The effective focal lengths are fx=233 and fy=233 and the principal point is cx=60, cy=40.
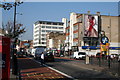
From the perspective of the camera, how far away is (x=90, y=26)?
81.4 meters

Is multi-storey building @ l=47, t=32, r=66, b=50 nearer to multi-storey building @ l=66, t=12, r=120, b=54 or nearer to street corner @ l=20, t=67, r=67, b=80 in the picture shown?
multi-storey building @ l=66, t=12, r=120, b=54

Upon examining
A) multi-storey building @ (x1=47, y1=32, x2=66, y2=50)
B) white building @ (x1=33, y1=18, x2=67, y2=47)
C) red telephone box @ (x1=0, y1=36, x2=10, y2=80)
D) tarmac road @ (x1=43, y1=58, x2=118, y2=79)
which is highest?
white building @ (x1=33, y1=18, x2=67, y2=47)

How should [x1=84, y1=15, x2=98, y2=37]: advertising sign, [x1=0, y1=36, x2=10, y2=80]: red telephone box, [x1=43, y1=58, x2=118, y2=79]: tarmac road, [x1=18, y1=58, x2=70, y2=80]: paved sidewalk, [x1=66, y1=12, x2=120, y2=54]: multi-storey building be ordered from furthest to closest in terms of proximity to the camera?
[x1=66, y1=12, x2=120, y2=54]: multi-storey building, [x1=84, y1=15, x2=98, y2=37]: advertising sign, [x1=43, y1=58, x2=118, y2=79]: tarmac road, [x1=18, y1=58, x2=70, y2=80]: paved sidewalk, [x1=0, y1=36, x2=10, y2=80]: red telephone box

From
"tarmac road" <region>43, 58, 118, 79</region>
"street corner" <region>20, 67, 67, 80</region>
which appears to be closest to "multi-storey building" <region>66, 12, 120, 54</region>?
"tarmac road" <region>43, 58, 118, 79</region>

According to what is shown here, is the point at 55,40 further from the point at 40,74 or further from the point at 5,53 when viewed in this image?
the point at 5,53

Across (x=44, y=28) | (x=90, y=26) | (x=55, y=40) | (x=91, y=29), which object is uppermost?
(x=44, y=28)

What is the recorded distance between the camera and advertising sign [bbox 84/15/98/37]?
8100cm

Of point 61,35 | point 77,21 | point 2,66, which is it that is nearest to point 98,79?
point 2,66

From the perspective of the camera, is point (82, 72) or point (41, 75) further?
point (82, 72)

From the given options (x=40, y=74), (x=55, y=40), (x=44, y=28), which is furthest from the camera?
(x=44, y=28)

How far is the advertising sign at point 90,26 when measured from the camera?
8100 centimetres

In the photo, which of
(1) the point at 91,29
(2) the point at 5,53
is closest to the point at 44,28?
(1) the point at 91,29

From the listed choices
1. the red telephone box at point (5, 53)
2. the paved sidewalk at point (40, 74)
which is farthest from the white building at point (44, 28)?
the red telephone box at point (5, 53)

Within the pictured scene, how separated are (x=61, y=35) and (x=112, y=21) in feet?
157
